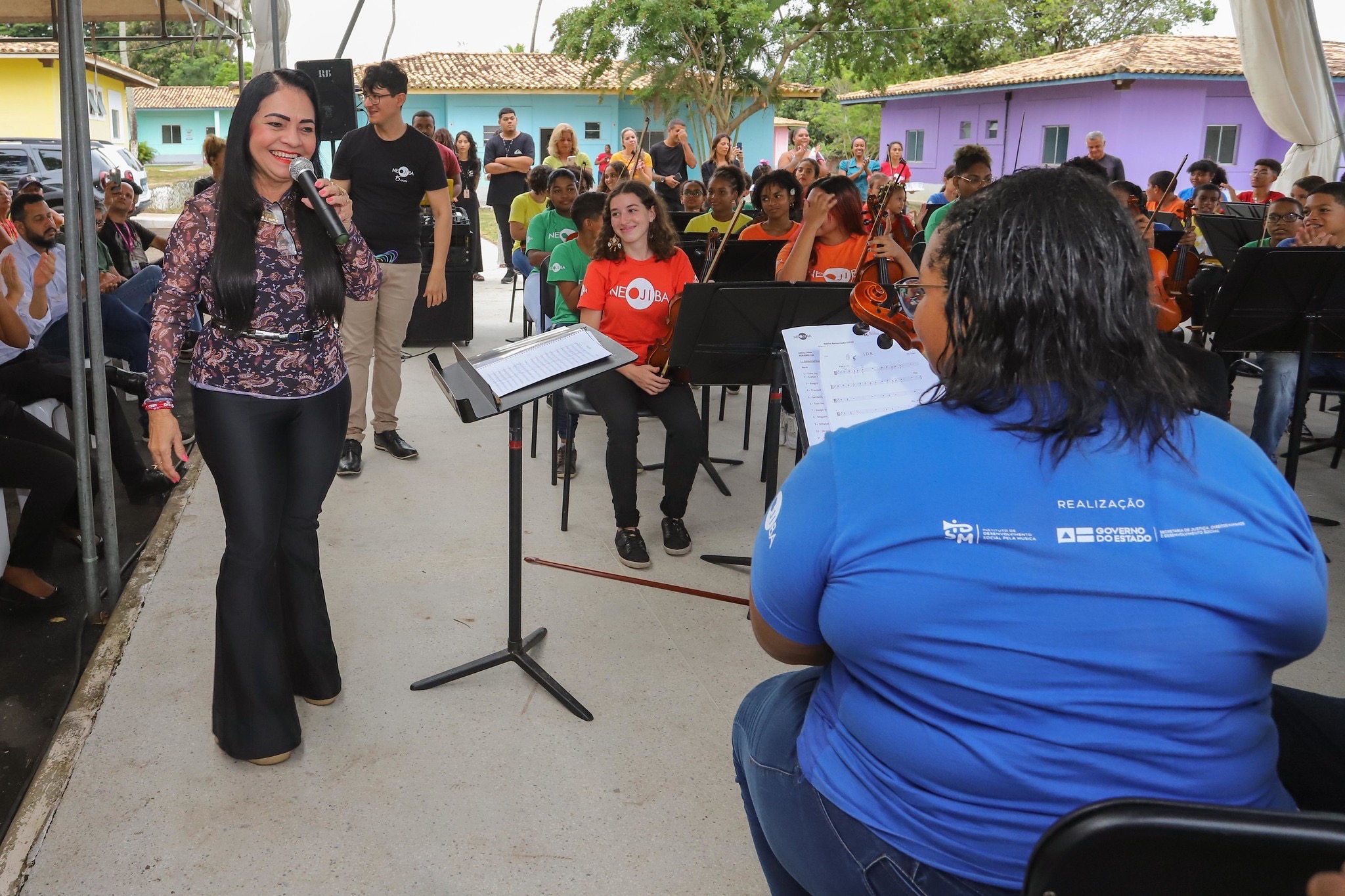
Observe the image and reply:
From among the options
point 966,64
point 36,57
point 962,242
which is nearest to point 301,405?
point 962,242

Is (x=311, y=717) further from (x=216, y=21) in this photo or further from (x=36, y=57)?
(x=36, y=57)

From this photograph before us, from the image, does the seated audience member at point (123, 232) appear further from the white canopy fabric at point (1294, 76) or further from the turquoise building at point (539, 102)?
the turquoise building at point (539, 102)

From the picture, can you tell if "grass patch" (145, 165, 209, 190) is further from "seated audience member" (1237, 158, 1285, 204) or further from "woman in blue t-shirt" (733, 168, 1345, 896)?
"woman in blue t-shirt" (733, 168, 1345, 896)

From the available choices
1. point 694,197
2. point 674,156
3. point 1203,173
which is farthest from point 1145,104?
point 694,197

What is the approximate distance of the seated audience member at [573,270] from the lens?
4711 millimetres

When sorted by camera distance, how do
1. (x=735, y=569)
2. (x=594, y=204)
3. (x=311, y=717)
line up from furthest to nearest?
(x=594, y=204), (x=735, y=569), (x=311, y=717)

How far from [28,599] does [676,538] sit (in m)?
2.34

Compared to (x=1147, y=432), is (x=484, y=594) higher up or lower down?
lower down

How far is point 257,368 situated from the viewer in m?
2.56

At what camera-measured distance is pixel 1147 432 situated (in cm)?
124

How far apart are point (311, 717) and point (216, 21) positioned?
4.29 metres

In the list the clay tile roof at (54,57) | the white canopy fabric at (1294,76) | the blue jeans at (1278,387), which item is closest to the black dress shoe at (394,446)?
the blue jeans at (1278,387)

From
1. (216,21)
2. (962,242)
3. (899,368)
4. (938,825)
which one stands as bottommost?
(938,825)

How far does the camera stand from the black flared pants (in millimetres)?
2551
